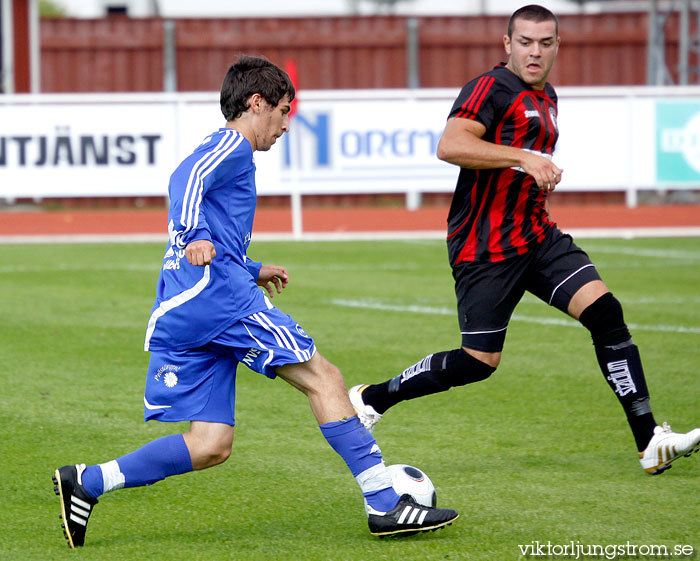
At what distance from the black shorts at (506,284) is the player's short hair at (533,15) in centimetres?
93

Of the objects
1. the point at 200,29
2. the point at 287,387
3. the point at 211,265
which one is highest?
the point at 200,29

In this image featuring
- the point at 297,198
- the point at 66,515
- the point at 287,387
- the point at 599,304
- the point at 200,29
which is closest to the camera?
the point at 66,515

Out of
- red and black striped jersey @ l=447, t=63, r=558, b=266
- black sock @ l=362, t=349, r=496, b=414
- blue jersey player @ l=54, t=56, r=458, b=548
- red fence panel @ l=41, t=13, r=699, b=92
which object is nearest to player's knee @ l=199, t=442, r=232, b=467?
blue jersey player @ l=54, t=56, r=458, b=548

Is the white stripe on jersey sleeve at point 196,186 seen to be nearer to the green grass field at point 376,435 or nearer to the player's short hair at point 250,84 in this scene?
the player's short hair at point 250,84

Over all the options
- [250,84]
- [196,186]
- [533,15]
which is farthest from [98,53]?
[196,186]

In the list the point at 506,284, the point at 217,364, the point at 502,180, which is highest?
the point at 502,180

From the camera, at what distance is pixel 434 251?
14500 millimetres

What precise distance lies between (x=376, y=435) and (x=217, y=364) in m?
1.79

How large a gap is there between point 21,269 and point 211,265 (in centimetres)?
908

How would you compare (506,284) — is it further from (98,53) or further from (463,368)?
(98,53)

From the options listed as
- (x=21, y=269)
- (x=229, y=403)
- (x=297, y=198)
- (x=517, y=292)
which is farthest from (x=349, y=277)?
(x=229, y=403)

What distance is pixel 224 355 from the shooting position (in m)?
4.19

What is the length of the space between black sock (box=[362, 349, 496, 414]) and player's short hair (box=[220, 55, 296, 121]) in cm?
156

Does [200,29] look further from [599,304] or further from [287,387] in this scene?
[599,304]
